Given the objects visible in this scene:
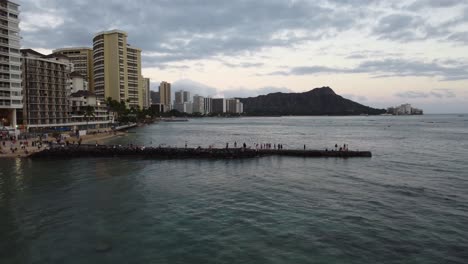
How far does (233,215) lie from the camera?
26828mm

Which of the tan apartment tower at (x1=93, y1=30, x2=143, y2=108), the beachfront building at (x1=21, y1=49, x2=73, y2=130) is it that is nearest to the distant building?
the beachfront building at (x1=21, y1=49, x2=73, y2=130)

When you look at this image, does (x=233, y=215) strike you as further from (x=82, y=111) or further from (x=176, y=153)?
(x=82, y=111)

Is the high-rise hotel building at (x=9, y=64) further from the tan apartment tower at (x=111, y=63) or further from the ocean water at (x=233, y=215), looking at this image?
the tan apartment tower at (x=111, y=63)

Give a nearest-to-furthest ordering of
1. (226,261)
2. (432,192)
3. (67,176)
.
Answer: (226,261) < (432,192) < (67,176)

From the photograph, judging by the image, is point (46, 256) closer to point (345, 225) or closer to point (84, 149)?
point (345, 225)

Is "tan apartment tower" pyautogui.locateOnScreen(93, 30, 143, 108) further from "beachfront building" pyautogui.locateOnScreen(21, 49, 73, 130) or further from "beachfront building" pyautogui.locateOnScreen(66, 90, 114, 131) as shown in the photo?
"beachfront building" pyautogui.locateOnScreen(21, 49, 73, 130)

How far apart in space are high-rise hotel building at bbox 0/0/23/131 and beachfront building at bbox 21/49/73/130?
8079mm

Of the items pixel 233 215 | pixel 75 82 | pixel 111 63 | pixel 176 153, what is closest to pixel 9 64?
pixel 75 82

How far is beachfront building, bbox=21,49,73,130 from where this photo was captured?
96875mm

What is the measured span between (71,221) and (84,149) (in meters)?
40.1

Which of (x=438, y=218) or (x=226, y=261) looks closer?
(x=226, y=261)

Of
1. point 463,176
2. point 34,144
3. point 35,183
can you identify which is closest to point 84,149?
point 34,144

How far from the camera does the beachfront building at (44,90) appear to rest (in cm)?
9688

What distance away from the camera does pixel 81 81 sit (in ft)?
447
